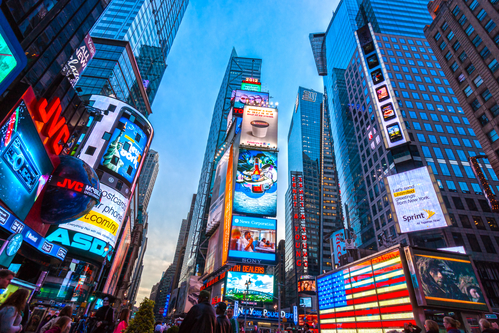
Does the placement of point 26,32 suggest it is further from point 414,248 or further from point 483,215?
point 483,215

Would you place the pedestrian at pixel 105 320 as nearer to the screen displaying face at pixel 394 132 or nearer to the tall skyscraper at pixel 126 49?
the screen displaying face at pixel 394 132

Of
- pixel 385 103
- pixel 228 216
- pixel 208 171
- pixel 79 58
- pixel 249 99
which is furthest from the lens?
pixel 208 171

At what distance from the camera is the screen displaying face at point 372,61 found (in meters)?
54.5

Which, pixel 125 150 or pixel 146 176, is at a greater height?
pixel 146 176

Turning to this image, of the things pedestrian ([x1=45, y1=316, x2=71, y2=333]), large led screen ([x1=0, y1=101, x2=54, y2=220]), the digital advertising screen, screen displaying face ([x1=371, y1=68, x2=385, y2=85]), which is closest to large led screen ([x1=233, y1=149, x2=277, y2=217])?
the digital advertising screen

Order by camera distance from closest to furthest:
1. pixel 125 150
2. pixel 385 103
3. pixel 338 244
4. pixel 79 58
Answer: pixel 79 58
pixel 125 150
pixel 385 103
pixel 338 244

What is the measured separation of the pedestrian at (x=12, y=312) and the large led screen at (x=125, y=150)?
113 ft

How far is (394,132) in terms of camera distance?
156 ft

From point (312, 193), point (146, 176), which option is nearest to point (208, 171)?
point (312, 193)

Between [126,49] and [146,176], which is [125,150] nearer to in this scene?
[126,49]

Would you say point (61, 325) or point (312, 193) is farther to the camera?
point (312, 193)

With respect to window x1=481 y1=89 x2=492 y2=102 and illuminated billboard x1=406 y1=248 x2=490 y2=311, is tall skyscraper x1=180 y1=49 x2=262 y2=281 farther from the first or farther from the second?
window x1=481 y1=89 x2=492 y2=102

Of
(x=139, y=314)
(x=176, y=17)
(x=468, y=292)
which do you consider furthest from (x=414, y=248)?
(x=176, y=17)

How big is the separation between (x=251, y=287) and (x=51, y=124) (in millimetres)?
37410
